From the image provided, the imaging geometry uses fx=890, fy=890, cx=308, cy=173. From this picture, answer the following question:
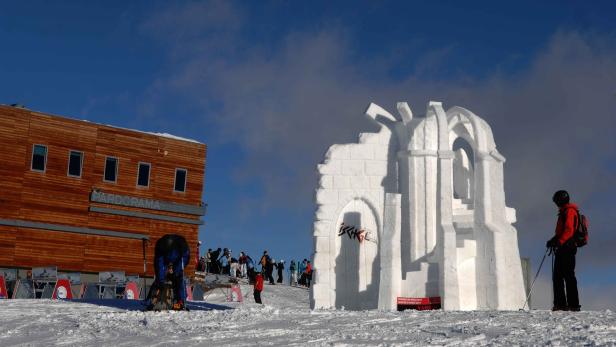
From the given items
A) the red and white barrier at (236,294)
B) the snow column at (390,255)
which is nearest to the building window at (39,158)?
the red and white barrier at (236,294)

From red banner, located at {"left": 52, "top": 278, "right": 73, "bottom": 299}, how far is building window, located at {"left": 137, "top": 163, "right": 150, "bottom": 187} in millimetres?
8760

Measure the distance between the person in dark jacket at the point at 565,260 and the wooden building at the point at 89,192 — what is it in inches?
946

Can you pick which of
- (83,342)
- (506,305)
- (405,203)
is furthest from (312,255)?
(83,342)

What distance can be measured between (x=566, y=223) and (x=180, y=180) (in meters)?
28.3

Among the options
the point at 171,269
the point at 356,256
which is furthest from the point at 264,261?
the point at 171,269

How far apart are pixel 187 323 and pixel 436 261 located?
23.4 feet

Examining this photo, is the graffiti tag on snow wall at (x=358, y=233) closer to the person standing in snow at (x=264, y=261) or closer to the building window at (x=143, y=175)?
the person standing in snow at (x=264, y=261)

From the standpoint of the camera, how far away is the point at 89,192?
3706 centimetres

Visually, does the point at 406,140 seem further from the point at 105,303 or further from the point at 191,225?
the point at 191,225

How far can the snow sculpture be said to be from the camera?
60.3 feet

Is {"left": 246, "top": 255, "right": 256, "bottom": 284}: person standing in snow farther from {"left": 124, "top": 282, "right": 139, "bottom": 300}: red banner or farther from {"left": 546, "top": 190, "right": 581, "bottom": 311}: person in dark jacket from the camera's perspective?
{"left": 546, "top": 190, "right": 581, "bottom": 311}: person in dark jacket

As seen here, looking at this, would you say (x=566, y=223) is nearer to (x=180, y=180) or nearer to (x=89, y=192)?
(x=89, y=192)

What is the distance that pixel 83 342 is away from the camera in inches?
460

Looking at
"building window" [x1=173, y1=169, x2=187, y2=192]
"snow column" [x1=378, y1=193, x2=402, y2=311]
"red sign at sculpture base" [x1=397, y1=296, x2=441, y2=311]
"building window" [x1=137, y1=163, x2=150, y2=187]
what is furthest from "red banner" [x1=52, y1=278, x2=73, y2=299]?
"red sign at sculpture base" [x1=397, y1=296, x2=441, y2=311]
